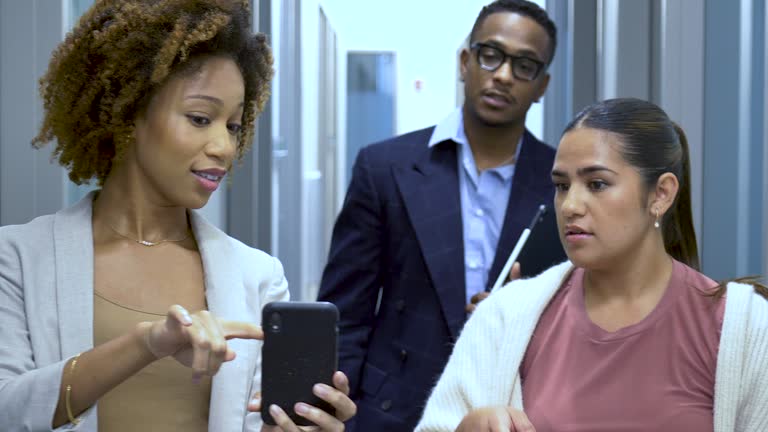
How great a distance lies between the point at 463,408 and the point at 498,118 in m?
0.75

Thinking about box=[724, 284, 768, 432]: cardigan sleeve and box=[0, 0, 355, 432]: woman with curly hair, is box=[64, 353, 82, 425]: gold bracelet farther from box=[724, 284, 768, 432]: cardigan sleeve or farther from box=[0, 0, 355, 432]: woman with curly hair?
box=[724, 284, 768, 432]: cardigan sleeve

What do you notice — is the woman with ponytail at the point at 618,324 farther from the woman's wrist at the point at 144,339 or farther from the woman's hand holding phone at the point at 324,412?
the woman's wrist at the point at 144,339

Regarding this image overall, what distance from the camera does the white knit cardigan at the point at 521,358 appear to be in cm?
150

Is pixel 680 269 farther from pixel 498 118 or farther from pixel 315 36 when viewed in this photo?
pixel 315 36

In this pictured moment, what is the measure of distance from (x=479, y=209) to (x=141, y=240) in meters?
0.92

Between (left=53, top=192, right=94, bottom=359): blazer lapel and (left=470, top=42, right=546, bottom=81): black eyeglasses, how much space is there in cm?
107

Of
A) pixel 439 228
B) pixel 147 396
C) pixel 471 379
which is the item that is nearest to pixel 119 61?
pixel 147 396

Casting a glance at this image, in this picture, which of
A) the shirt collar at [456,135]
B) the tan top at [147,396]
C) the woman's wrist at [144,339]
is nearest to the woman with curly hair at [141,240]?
the tan top at [147,396]

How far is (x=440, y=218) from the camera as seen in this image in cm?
215

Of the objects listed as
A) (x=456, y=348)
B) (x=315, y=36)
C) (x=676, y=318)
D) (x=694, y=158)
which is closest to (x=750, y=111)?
(x=694, y=158)

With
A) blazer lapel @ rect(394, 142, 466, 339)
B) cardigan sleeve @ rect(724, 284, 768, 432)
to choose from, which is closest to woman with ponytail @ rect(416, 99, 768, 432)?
cardigan sleeve @ rect(724, 284, 768, 432)

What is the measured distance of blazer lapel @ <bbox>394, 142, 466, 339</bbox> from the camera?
2096mm

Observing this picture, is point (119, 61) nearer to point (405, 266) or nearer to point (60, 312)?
point (60, 312)

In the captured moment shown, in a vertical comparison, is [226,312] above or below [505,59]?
below
